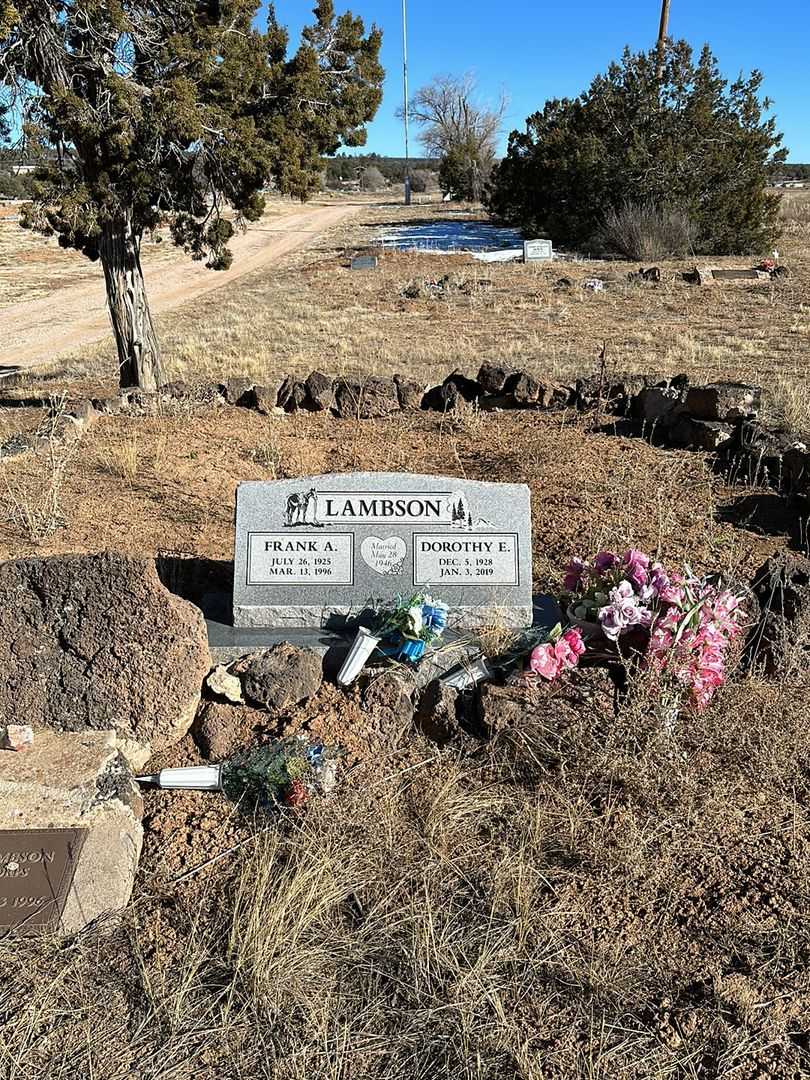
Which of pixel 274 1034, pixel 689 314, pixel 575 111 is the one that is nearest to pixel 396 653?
pixel 274 1034

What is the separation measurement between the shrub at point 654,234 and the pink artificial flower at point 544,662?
19517 millimetres

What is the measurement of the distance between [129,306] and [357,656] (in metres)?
6.11

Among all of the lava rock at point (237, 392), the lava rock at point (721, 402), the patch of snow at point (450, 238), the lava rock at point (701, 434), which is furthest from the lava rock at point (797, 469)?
the patch of snow at point (450, 238)

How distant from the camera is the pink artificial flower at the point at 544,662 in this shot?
3.42 meters

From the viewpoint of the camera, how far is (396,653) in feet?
12.2

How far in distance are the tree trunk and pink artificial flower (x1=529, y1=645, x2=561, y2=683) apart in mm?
6284

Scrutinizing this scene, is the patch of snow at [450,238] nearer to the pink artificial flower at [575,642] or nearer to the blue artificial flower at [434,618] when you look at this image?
the blue artificial flower at [434,618]

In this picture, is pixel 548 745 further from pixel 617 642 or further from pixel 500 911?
pixel 500 911

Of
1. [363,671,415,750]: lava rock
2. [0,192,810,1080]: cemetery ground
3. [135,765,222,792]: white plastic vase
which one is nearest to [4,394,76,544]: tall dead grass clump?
[0,192,810,1080]: cemetery ground

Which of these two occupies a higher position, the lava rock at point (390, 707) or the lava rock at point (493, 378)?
the lava rock at point (493, 378)

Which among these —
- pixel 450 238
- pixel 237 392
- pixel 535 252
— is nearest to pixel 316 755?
pixel 237 392

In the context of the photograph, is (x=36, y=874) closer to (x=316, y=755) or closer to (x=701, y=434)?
(x=316, y=755)

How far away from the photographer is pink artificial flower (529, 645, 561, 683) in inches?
135

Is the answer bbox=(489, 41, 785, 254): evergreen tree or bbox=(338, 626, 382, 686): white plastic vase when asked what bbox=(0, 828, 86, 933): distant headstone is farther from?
bbox=(489, 41, 785, 254): evergreen tree
